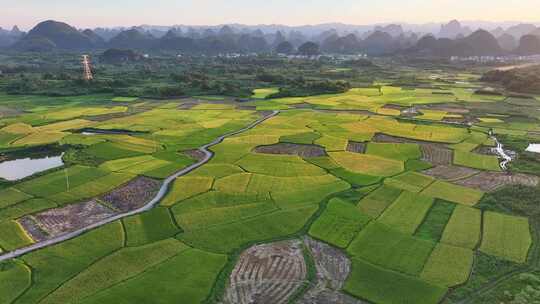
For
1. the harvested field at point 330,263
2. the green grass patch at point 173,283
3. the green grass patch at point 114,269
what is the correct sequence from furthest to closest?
the harvested field at point 330,263
the green grass patch at point 114,269
the green grass patch at point 173,283

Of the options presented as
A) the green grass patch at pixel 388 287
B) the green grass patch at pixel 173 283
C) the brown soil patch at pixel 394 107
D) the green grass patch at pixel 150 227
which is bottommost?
the green grass patch at pixel 388 287

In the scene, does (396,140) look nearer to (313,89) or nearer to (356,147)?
(356,147)

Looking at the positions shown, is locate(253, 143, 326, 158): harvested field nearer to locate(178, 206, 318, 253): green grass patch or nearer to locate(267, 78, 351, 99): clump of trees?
locate(178, 206, 318, 253): green grass patch

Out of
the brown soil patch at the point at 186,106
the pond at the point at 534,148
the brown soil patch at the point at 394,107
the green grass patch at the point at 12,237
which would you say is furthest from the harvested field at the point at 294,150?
the brown soil patch at the point at 186,106

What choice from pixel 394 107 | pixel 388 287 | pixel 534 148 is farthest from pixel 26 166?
pixel 394 107

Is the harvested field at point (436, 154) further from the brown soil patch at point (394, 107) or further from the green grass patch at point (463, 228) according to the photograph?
the brown soil patch at point (394, 107)

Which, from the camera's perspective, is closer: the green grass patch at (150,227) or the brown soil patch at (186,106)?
the green grass patch at (150,227)

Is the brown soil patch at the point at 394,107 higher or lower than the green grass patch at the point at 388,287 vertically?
higher
